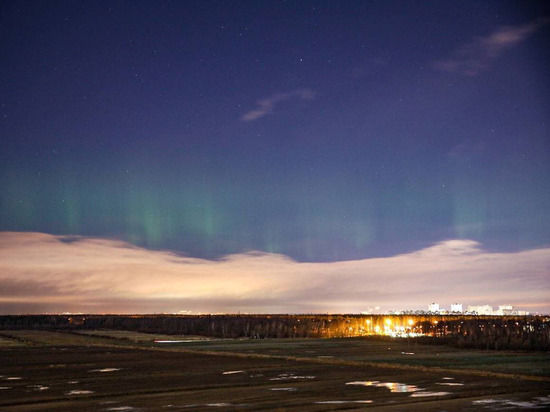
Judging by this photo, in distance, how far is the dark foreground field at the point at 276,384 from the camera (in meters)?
9.07

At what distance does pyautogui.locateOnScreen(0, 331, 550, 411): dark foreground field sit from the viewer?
→ 907cm

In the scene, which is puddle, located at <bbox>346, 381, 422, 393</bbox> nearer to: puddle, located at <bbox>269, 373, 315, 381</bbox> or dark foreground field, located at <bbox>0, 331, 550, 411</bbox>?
dark foreground field, located at <bbox>0, 331, 550, 411</bbox>

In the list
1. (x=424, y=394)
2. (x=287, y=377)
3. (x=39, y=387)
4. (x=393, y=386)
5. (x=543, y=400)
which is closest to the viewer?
(x=543, y=400)

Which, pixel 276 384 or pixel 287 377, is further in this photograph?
pixel 287 377

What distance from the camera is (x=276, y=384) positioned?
1152cm

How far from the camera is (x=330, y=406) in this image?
8.75m

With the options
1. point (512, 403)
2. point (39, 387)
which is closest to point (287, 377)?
point (39, 387)

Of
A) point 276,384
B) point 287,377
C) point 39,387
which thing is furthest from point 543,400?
point 39,387

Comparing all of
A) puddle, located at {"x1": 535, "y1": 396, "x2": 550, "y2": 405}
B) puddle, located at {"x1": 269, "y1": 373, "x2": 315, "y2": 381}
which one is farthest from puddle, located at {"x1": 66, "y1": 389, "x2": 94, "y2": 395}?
puddle, located at {"x1": 535, "y1": 396, "x2": 550, "y2": 405}

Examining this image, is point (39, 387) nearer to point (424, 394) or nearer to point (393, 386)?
point (393, 386)

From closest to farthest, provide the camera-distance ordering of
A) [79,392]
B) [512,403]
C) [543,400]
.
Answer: [512,403], [543,400], [79,392]

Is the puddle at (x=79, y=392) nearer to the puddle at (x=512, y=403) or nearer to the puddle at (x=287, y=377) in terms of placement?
the puddle at (x=287, y=377)

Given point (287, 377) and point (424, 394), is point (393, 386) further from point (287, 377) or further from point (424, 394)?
point (287, 377)

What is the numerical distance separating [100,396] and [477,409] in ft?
17.7
